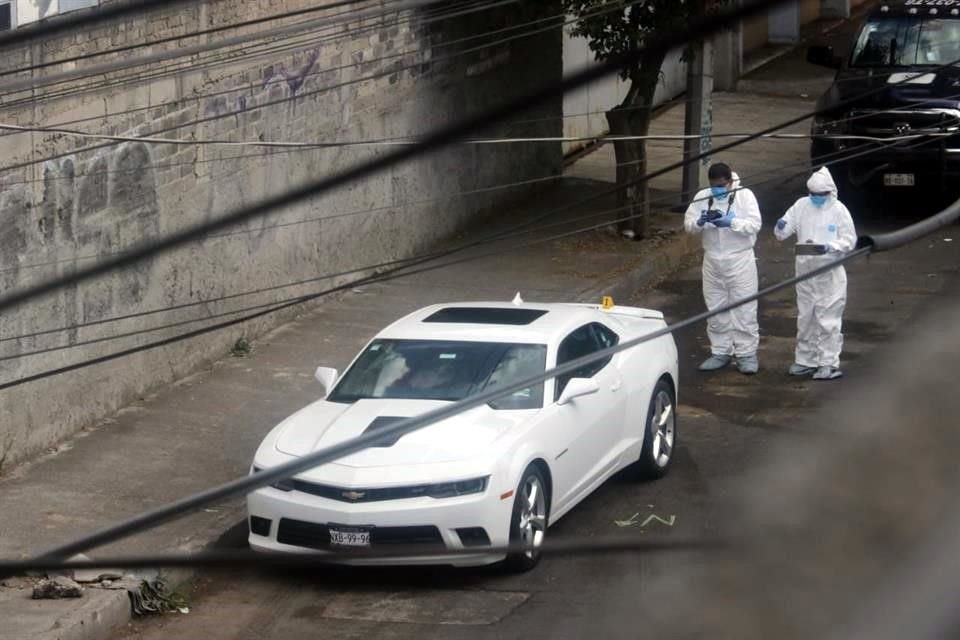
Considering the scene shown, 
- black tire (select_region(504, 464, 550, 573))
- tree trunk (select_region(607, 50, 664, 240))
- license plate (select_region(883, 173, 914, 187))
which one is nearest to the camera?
black tire (select_region(504, 464, 550, 573))

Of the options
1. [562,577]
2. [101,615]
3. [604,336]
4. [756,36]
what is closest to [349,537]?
[562,577]

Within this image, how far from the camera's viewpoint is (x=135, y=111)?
12281mm

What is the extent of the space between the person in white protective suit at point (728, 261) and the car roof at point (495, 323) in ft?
8.22

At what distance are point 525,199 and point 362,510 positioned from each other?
11121 mm

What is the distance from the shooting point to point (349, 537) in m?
8.88

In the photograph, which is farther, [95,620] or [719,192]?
[719,192]

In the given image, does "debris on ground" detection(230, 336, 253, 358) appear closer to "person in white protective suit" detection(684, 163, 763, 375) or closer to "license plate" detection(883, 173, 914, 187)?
"person in white protective suit" detection(684, 163, 763, 375)

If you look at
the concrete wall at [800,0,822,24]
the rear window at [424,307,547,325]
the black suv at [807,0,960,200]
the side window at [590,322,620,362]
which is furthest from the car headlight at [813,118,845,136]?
the concrete wall at [800,0,822,24]

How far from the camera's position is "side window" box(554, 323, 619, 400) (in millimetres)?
10250

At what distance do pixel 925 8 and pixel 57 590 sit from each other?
14.4 m

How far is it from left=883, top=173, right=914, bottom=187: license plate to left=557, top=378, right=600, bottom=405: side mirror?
939 centimetres

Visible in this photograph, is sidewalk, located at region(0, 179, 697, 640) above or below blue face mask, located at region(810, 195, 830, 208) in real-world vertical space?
below

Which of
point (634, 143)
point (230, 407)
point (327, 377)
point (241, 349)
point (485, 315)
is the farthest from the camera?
point (634, 143)

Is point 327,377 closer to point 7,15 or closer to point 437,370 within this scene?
point 437,370
